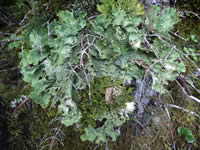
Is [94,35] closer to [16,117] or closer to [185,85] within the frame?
[185,85]

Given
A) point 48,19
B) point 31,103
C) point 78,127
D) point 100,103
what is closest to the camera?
point 100,103

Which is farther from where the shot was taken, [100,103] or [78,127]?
[78,127]

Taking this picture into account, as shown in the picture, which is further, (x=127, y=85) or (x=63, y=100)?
(x=127, y=85)

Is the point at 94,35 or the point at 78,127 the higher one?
the point at 94,35

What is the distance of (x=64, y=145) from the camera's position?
1.45 metres

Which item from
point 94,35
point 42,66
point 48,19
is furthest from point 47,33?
point 94,35

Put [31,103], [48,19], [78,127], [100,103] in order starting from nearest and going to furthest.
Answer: [100,103] < [78,127] < [48,19] < [31,103]

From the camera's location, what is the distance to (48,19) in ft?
4.86

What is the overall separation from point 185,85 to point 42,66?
51.7 inches

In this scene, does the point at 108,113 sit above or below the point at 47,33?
below

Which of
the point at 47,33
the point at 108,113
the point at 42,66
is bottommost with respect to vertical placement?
the point at 108,113

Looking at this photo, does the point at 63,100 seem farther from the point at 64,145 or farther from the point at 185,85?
the point at 185,85

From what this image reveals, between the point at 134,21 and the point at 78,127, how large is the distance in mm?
1009

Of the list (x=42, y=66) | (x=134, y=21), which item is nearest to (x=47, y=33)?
(x=42, y=66)
